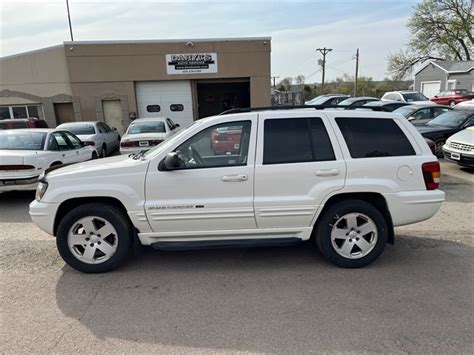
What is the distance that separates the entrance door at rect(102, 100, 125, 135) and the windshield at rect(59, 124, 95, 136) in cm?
469

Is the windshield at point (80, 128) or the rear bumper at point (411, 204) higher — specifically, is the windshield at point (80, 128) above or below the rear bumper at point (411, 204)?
above

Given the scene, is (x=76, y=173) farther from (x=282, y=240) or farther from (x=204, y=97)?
(x=204, y=97)

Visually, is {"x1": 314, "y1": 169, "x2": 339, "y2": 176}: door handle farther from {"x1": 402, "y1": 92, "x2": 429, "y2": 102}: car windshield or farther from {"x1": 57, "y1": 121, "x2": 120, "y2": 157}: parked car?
{"x1": 402, "y1": 92, "x2": 429, "y2": 102}: car windshield

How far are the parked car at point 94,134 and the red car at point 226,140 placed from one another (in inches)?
339

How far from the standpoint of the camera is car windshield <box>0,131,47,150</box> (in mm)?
6980

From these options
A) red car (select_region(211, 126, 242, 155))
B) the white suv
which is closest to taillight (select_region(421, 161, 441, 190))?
the white suv

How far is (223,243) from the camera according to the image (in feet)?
12.1

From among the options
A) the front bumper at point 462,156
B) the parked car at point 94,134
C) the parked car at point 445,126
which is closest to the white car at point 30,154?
the parked car at point 94,134

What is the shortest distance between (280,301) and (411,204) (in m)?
1.82

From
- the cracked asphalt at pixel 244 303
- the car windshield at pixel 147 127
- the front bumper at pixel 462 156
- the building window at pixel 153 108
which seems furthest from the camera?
the building window at pixel 153 108

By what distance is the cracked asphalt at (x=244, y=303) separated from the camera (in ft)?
8.63

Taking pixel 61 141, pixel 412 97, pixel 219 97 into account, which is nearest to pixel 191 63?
pixel 219 97

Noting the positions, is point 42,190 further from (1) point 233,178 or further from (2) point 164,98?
(2) point 164,98

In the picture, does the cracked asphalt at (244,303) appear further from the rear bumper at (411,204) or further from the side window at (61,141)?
the side window at (61,141)
